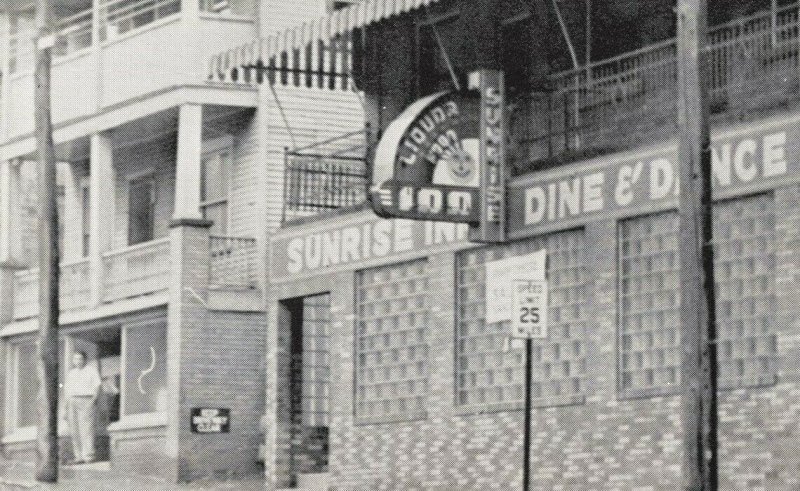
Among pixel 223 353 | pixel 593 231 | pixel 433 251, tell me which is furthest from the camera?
pixel 223 353

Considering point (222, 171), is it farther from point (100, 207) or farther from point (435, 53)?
point (435, 53)

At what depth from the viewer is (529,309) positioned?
2619cm

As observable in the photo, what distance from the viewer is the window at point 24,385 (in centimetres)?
4722

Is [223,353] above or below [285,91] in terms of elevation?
below

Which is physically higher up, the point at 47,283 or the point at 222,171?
the point at 222,171

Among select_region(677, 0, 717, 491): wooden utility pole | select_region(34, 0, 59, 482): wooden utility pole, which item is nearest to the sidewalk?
select_region(34, 0, 59, 482): wooden utility pole

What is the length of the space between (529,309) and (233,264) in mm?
16111

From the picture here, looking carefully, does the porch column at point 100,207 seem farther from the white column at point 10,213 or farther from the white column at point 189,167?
the white column at point 10,213

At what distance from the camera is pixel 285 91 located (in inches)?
1654

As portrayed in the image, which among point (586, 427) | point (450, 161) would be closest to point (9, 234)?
point (450, 161)

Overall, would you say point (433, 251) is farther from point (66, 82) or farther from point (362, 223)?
point (66, 82)

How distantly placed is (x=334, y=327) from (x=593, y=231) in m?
6.42

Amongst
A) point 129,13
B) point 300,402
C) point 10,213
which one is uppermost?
point 129,13

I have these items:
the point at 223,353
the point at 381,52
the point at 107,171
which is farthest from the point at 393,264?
the point at 107,171
